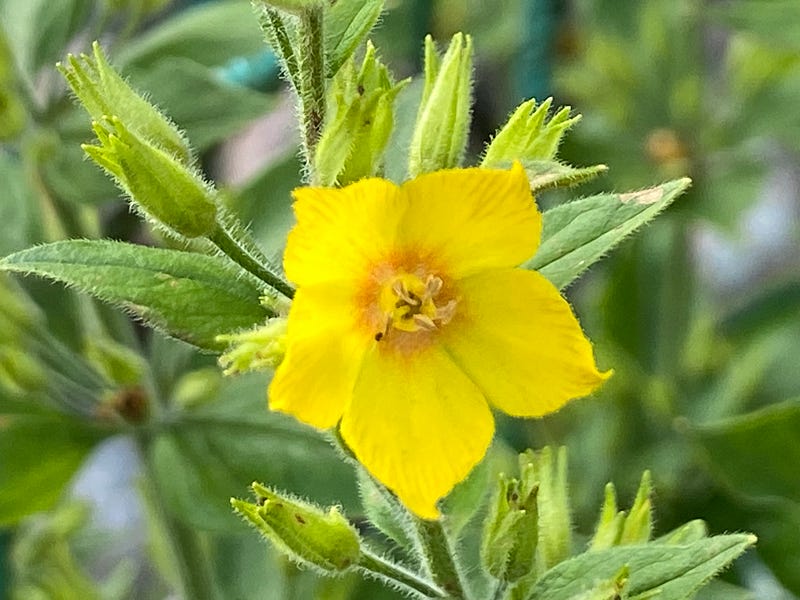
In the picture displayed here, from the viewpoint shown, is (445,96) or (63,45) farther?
(63,45)

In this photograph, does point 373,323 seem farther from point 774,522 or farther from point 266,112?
point 774,522

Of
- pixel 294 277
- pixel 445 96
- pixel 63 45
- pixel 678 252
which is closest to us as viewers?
pixel 294 277

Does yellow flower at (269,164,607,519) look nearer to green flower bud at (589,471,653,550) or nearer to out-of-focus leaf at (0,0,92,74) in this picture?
green flower bud at (589,471,653,550)

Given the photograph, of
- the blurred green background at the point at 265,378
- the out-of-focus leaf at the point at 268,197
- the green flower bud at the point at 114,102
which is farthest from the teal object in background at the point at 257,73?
the green flower bud at the point at 114,102

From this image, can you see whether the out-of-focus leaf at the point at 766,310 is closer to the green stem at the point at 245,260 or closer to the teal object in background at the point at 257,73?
the teal object in background at the point at 257,73

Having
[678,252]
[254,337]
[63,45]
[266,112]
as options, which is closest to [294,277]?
[254,337]

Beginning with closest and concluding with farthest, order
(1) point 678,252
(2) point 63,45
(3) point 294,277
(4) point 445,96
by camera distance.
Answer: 1. (3) point 294,277
2. (4) point 445,96
3. (2) point 63,45
4. (1) point 678,252
